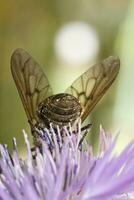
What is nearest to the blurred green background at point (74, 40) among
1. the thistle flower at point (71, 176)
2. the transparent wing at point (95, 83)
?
the transparent wing at point (95, 83)

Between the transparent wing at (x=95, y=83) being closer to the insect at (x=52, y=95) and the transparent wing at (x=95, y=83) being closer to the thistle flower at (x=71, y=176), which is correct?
the insect at (x=52, y=95)

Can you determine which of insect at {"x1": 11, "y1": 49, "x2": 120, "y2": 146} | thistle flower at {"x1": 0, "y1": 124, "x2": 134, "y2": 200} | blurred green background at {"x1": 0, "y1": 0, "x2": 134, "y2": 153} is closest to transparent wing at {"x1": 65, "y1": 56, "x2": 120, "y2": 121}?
insect at {"x1": 11, "y1": 49, "x2": 120, "y2": 146}

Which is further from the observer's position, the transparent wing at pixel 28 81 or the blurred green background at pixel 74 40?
the blurred green background at pixel 74 40

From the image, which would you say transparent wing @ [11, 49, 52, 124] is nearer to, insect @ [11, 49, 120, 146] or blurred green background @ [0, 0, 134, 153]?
insect @ [11, 49, 120, 146]

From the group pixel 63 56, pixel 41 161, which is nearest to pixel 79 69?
pixel 63 56

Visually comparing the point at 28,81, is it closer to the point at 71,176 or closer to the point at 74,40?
the point at 71,176

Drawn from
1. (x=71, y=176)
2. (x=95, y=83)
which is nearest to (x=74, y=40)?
(x=95, y=83)

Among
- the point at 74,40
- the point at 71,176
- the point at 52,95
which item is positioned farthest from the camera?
the point at 74,40
